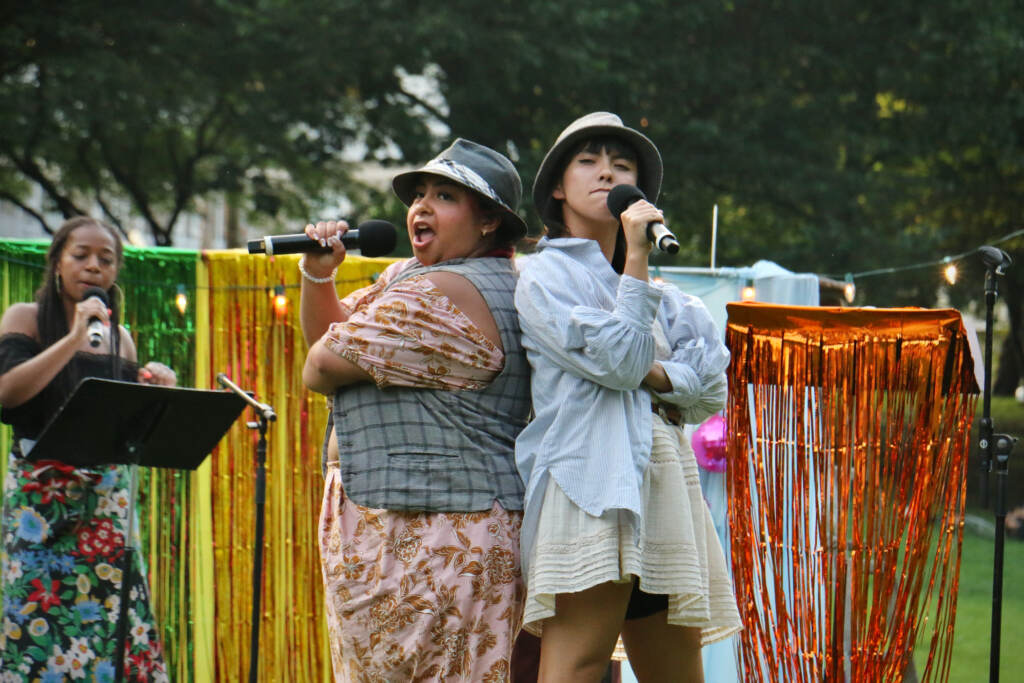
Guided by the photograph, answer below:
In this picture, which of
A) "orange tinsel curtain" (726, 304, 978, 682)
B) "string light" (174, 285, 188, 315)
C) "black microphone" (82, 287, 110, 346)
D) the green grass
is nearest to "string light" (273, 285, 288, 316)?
"string light" (174, 285, 188, 315)

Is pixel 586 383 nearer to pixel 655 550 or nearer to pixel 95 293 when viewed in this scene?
pixel 655 550

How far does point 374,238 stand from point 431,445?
523mm

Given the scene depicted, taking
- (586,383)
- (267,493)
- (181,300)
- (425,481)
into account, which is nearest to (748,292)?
(267,493)

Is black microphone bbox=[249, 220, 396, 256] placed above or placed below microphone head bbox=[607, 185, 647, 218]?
below

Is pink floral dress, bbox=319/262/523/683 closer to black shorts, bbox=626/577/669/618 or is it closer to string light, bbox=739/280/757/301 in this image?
black shorts, bbox=626/577/669/618

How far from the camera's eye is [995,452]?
3.56 m

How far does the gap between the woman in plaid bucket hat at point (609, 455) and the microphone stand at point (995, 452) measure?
1250mm

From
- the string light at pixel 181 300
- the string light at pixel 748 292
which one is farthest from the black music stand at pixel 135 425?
the string light at pixel 748 292

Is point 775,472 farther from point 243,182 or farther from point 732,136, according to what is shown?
point 243,182

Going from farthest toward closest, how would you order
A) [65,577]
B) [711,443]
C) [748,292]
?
[748,292]
[711,443]
[65,577]

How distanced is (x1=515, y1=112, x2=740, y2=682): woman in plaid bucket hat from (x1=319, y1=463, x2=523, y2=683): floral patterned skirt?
0.08 metres

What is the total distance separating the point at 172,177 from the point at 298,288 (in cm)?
1130

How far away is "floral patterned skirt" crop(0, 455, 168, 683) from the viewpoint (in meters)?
3.79

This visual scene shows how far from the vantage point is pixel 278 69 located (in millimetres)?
13273
